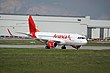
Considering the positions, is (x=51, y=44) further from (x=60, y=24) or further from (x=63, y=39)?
(x=60, y=24)

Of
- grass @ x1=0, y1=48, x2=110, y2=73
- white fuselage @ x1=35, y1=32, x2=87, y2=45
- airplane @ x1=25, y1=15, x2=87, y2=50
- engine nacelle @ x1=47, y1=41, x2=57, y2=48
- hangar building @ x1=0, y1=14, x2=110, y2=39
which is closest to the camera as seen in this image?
grass @ x1=0, y1=48, x2=110, y2=73

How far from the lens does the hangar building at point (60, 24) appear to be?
161 m

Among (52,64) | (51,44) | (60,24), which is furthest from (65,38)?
(60,24)

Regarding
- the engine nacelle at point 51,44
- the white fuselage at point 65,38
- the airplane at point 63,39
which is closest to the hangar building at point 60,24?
the white fuselage at point 65,38

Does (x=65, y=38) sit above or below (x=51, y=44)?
above

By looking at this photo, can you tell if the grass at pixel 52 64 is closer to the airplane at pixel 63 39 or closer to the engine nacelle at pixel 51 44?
the engine nacelle at pixel 51 44

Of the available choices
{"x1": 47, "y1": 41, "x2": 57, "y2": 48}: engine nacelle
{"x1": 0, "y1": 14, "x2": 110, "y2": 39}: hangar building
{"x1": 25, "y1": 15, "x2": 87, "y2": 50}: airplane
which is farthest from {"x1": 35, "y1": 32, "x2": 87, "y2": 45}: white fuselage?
{"x1": 0, "y1": 14, "x2": 110, "y2": 39}: hangar building

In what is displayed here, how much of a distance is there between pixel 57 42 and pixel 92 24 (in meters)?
110

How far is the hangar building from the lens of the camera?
161 meters

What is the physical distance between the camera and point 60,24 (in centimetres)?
16700

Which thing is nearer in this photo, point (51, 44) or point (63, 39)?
point (51, 44)

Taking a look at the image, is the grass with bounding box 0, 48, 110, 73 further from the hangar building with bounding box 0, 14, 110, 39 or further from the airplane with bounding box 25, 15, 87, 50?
the hangar building with bounding box 0, 14, 110, 39

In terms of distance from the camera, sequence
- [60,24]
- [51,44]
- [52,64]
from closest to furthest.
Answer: [52,64]
[51,44]
[60,24]

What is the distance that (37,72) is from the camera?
20188 mm
